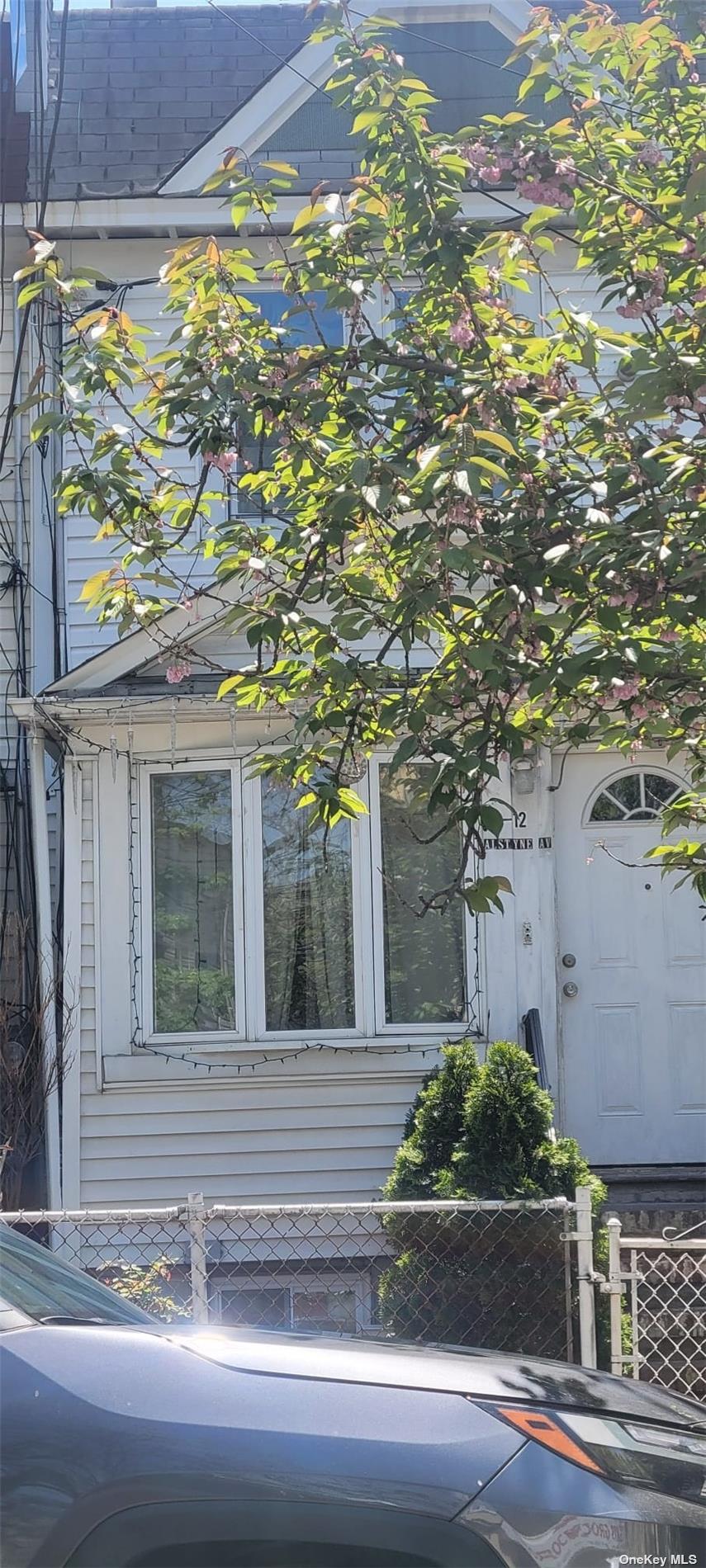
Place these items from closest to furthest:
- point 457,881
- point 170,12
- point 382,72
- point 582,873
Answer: point 457,881
point 382,72
point 582,873
point 170,12

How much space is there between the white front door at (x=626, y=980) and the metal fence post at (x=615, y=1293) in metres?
3.08

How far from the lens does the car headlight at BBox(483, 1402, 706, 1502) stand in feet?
7.43

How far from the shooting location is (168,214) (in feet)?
28.4

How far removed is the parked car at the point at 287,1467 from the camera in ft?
6.88

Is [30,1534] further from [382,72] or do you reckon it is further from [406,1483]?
[382,72]

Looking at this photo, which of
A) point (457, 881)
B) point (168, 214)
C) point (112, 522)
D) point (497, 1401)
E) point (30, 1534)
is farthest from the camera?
point (168, 214)

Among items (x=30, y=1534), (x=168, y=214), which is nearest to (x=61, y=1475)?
(x=30, y=1534)

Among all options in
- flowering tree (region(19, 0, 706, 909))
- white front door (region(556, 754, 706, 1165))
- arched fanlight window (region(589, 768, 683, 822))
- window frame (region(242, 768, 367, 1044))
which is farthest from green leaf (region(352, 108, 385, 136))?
arched fanlight window (region(589, 768, 683, 822))

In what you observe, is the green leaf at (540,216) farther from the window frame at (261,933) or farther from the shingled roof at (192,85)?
the shingled roof at (192,85)

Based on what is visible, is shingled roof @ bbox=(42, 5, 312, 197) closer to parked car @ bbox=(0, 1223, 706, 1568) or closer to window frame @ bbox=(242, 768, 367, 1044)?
window frame @ bbox=(242, 768, 367, 1044)

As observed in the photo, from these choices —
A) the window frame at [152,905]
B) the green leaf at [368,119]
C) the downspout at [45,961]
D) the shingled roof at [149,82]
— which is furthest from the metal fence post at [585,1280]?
the shingled roof at [149,82]

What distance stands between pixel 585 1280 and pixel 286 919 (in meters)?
3.49

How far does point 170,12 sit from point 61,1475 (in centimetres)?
1021

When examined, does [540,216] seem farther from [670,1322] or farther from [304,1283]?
[304,1283]
